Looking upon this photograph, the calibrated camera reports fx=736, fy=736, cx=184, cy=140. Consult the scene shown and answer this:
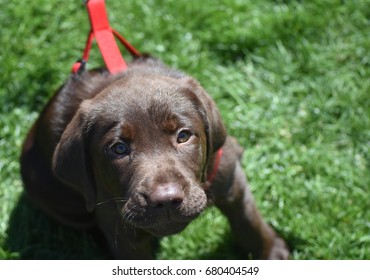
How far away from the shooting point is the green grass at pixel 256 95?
5516 mm

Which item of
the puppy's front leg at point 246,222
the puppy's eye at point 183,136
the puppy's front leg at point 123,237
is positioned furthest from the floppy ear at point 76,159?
the puppy's front leg at point 246,222

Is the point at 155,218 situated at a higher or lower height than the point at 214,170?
higher

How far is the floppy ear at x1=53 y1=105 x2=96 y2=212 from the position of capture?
4328 mm

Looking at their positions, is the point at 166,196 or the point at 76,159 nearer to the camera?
the point at 166,196

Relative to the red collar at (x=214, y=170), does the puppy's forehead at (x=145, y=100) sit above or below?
above

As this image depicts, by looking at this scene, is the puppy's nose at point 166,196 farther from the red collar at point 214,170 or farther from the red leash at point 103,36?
the red leash at point 103,36

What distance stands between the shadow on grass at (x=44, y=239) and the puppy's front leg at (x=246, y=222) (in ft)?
0.91

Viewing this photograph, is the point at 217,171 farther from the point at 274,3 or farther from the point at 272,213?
the point at 274,3

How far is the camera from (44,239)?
18.8 feet

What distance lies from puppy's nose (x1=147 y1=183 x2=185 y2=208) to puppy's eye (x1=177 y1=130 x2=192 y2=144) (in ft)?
1.17

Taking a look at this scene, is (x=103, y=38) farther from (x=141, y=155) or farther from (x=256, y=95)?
(x=256, y=95)

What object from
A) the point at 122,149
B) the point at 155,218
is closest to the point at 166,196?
the point at 155,218

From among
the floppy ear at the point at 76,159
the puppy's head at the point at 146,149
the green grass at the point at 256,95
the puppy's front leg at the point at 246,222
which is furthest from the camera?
the green grass at the point at 256,95

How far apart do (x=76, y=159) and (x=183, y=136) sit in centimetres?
66
